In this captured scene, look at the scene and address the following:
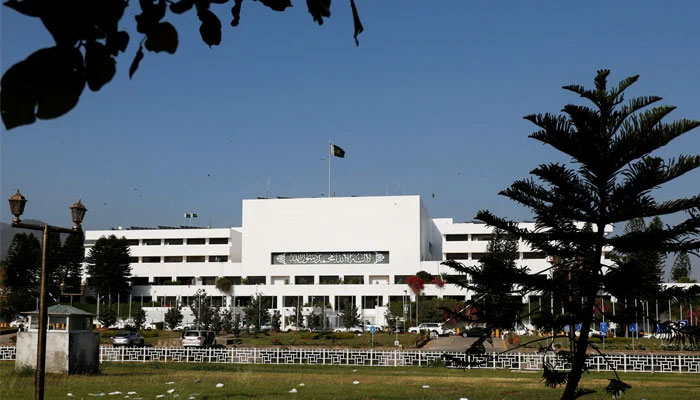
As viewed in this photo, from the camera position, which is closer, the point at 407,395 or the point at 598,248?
the point at 598,248

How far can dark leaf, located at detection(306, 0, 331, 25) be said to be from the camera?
2375mm

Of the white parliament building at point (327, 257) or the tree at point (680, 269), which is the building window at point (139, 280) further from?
the tree at point (680, 269)

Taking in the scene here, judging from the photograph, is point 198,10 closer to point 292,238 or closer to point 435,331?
point 435,331

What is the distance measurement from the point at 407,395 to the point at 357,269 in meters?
58.3

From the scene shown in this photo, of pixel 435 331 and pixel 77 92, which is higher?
pixel 77 92

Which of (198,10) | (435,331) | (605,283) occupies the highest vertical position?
(198,10)

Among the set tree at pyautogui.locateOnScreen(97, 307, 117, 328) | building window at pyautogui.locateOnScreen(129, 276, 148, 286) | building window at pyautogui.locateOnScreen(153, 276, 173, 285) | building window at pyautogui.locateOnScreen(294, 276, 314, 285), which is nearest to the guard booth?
tree at pyautogui.locateOnScreen(97, 307, 117, 328)

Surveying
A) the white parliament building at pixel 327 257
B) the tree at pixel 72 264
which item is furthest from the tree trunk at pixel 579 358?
the tree at pixel 72 264

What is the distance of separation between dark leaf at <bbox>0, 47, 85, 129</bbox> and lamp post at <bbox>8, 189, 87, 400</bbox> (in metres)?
9.49

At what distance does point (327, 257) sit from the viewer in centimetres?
7606

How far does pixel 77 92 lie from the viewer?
5.17 ft

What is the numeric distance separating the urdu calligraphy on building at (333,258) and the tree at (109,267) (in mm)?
15804

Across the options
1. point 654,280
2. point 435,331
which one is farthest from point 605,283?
point 435,331

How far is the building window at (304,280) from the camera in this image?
74812 millimetres
